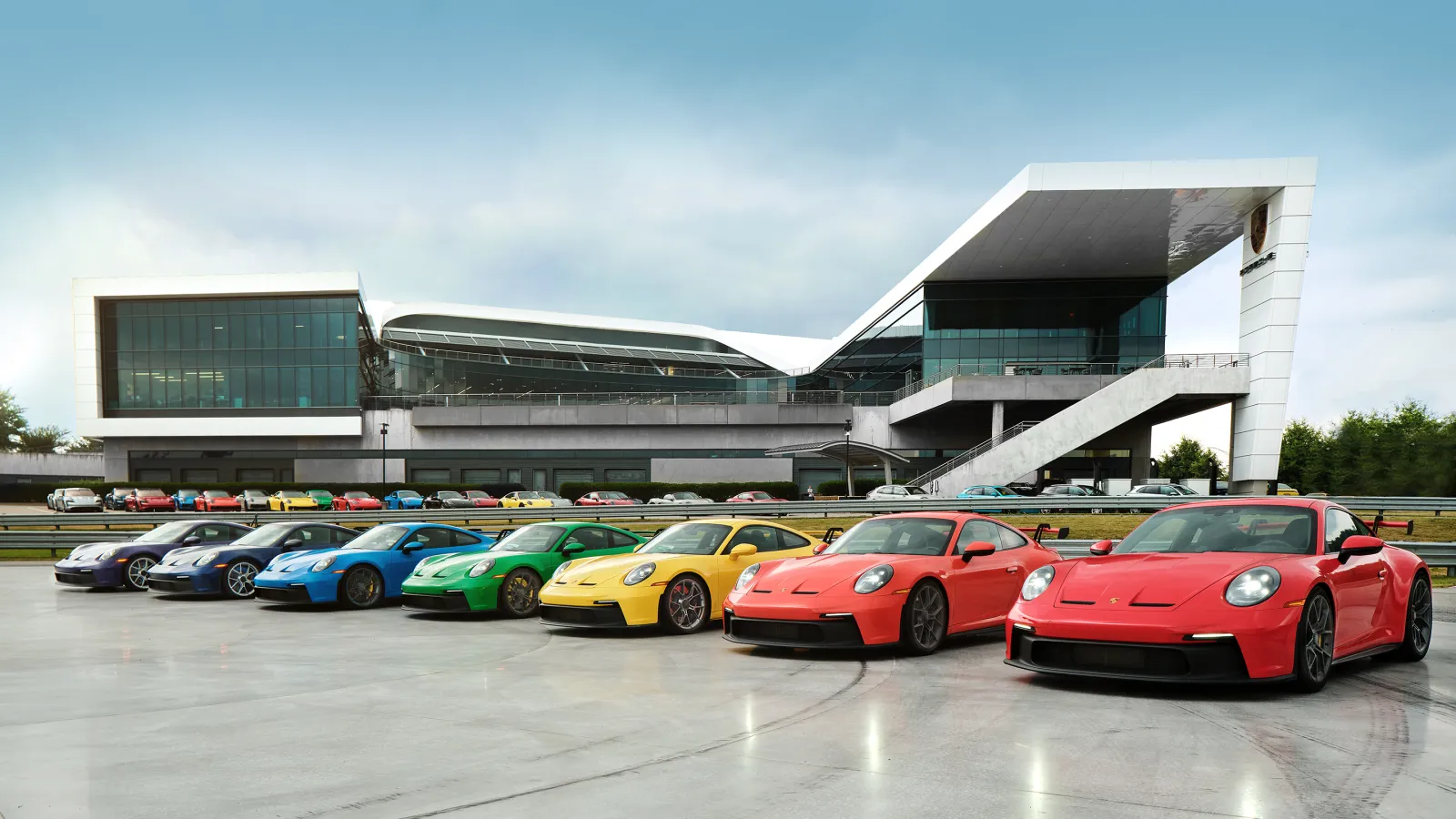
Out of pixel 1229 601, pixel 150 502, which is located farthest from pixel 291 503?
pixel 1229 601

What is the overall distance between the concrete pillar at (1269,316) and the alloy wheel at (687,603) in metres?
39.0

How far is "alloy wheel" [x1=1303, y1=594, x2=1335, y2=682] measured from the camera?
24.1ft

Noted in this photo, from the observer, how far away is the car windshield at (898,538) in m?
10.3

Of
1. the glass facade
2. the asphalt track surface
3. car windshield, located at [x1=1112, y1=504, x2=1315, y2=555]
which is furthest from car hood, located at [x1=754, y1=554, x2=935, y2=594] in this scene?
the glass facade

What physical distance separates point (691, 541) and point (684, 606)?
950 millimetres

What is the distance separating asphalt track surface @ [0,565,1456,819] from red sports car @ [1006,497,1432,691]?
0.93 ft

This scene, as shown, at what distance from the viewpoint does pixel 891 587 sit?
9.48 meters

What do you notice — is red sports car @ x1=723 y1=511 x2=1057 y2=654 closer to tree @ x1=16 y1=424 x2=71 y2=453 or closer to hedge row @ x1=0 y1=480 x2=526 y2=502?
hedge row @ x1=0 y1=480 x2=526 y2=502

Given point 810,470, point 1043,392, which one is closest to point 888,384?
point 810,470

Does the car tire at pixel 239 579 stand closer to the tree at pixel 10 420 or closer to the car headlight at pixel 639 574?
the car headlight at pixel 639 574

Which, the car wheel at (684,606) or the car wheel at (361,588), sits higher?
the car wheel at (684,606)

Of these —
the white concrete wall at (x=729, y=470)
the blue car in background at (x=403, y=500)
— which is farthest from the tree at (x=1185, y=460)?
the blue car in background at (x=403, y=500)

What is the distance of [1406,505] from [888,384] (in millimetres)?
37112

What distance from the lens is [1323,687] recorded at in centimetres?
765
